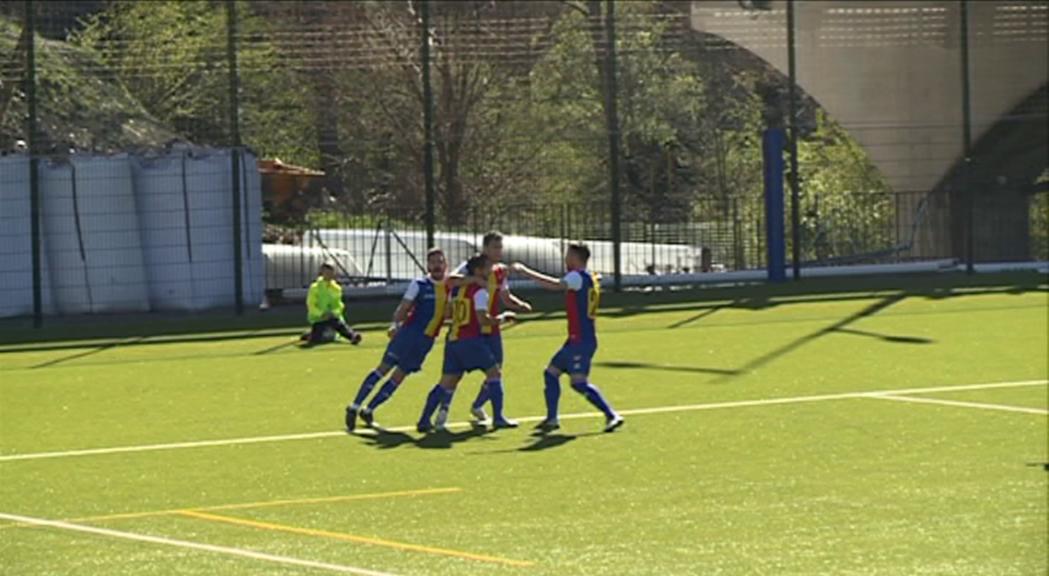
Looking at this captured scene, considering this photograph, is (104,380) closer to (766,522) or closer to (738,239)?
(766,522)

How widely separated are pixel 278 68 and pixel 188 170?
339 cm

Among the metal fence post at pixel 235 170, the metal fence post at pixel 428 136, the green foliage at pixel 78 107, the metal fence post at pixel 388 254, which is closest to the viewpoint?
the green foliage at pixel 78 107

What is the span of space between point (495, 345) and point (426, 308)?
70 centimetres

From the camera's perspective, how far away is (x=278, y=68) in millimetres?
33750

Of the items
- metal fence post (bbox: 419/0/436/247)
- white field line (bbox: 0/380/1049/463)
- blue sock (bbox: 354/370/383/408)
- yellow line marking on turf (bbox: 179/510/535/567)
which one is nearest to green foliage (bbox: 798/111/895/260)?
metal fence post (bbox: 419/0/436/247)

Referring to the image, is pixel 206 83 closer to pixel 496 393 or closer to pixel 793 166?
pixel 793 166

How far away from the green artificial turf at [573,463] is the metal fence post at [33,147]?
2493mm

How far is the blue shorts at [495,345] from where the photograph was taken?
1806 cm

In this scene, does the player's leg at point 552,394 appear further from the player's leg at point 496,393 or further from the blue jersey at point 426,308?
the blue jersey at point 426,308

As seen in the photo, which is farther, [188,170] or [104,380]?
[188,170]

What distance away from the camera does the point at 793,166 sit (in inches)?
1355

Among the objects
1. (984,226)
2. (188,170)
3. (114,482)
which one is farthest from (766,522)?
(984,226)

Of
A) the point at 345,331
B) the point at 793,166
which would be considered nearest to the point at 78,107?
the point at 345,331

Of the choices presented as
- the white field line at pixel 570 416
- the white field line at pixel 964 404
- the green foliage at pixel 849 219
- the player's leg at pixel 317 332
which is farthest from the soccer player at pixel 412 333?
the green foliage at pixel 849 219
